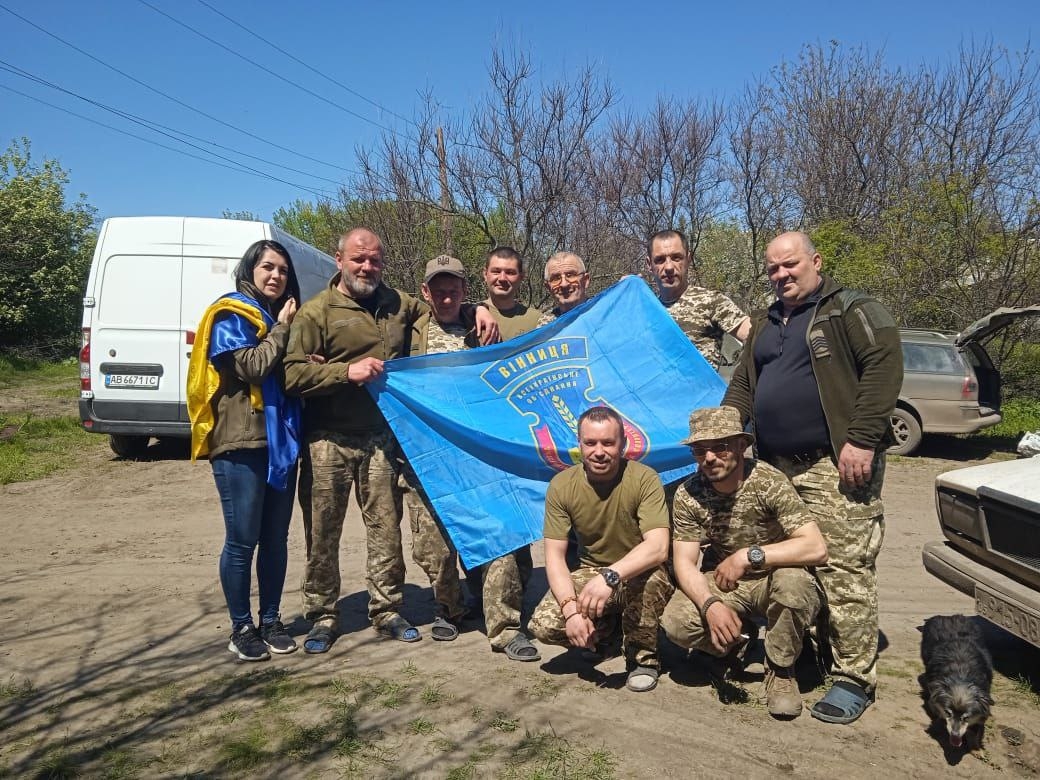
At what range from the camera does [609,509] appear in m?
4.20

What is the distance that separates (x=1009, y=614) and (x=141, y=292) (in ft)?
33.0

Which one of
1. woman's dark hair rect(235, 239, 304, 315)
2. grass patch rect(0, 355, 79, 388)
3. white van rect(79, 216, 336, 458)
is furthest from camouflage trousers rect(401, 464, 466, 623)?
grass patch rect(0, 355, 79, 388)

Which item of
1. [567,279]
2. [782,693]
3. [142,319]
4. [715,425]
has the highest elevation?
[567,279]

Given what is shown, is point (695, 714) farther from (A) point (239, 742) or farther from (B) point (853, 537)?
(A) point (239, 742)

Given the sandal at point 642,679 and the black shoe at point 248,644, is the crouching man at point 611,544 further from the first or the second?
the black shoe at point 248,644

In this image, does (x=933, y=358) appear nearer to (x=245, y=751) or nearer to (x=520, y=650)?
(x=520, y=650)

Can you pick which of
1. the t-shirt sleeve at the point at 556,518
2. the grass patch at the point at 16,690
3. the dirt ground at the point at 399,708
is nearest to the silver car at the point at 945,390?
the dirt ground at the point at 399,708

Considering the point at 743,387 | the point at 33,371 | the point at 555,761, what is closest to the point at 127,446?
the point at 743,387

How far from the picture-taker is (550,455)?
4.86m

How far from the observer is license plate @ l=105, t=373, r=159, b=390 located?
10.4 m

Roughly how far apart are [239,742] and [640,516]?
216cm

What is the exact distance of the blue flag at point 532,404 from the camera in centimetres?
473

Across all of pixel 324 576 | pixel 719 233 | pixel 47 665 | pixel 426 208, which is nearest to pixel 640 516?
pixel 324 576

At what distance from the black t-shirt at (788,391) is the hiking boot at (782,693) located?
1094 mm
